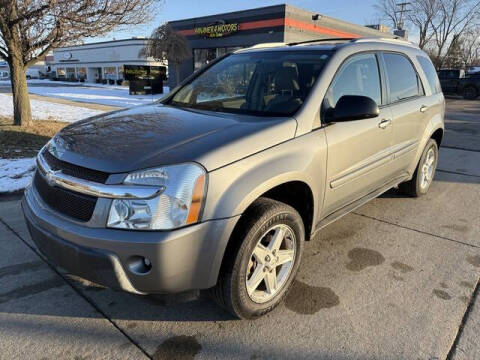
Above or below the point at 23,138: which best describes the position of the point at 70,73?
above

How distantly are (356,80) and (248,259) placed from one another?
6.33 feet

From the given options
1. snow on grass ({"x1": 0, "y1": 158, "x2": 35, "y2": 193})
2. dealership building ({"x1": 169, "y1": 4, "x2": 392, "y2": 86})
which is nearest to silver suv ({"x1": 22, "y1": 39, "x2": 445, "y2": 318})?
snow on grass ({"x1": 0, "y1": 158, "x2": 35, "y2": 193})

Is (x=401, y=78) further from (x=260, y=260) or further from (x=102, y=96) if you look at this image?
(x=102, y=96)

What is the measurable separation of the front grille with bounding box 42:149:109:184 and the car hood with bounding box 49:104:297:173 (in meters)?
0.03

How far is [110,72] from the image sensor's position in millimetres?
45906

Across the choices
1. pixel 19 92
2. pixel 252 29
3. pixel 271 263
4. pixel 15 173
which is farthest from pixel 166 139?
pixel 252 29

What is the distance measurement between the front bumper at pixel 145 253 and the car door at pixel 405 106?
2.44m

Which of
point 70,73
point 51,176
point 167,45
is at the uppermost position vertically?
point 167,45

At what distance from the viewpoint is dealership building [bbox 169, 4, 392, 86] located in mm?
22125

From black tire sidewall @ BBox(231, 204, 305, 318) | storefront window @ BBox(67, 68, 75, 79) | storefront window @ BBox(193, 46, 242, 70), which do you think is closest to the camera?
black tire sidewall @ BBox(231, 204, 305, 318)

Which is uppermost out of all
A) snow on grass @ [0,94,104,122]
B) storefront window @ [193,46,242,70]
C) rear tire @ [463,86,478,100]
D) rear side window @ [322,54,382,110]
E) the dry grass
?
storefront window @ [193,46,242,70]


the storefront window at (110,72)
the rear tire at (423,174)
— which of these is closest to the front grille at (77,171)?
the rear tire at (423,174)

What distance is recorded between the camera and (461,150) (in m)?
8.21

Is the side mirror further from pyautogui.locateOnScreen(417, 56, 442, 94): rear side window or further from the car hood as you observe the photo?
pyautogui.locateOnScreen(417, 56, 442, 94): rear side window
